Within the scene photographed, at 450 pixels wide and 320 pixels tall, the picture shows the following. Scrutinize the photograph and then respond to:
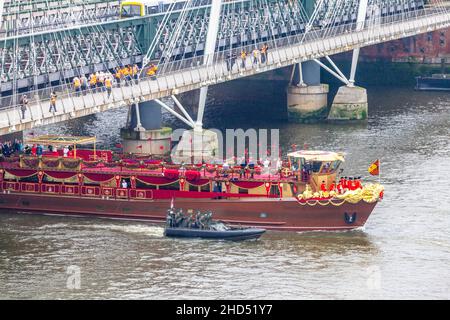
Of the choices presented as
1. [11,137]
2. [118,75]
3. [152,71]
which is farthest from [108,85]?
[11,137]

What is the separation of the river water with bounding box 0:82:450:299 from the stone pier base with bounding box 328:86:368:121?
29529 mm

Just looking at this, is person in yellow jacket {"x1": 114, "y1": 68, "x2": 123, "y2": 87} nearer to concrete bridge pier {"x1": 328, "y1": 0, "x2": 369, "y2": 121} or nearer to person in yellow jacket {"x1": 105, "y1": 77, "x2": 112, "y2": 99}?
person in yellow jacket {"x1": 105, "y1": 77, "x2": 112, "y2": 99}

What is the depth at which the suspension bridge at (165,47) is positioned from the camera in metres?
112

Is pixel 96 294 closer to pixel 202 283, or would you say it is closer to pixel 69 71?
pixel 202 283

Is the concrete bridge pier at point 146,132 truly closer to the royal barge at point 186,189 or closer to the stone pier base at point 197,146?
the stone pier base at point 197,146

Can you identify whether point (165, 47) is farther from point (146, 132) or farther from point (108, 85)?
point (108, 85)

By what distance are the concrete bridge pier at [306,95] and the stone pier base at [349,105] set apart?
1.54m

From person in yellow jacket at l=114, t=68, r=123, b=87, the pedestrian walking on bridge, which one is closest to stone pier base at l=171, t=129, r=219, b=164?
person in yellow jacket at l=114, t=68, r=123, b=87

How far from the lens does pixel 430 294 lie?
8344cm

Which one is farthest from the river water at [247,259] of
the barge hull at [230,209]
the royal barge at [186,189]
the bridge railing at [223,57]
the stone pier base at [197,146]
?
the stone pier base at [197,146]

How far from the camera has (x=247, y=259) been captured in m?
90.1

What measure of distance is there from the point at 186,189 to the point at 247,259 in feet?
38.0

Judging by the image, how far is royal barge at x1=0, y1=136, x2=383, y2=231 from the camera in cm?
9681
